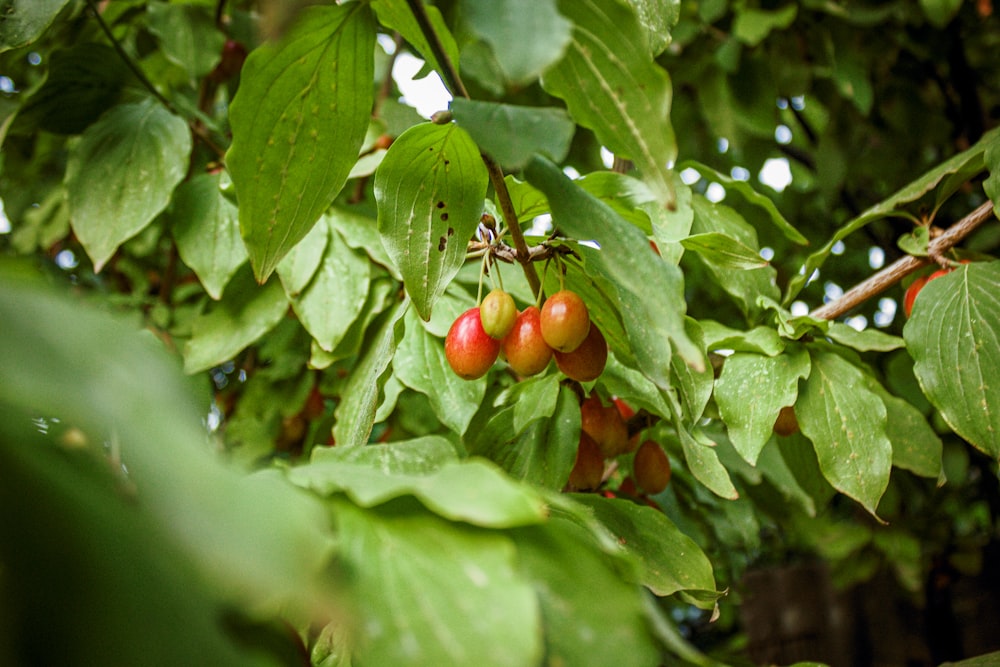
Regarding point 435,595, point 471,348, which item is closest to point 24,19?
point 471,348

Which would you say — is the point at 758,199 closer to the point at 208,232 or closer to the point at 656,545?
the point at 656,545

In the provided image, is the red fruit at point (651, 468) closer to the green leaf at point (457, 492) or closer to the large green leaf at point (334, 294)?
the large green leaf at point (334, 294)

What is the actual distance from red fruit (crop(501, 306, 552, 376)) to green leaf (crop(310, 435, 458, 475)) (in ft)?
0.34

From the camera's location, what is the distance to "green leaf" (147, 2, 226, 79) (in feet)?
4.03

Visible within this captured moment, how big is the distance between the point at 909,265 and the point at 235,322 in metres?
0.90

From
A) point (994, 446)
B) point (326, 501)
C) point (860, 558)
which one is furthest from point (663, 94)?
point (860, 558)

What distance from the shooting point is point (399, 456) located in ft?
1.93

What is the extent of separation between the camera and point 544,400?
73cm

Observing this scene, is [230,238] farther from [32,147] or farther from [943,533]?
[943,533]

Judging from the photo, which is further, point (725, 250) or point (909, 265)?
point (909, 265)

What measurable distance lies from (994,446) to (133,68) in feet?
4.02

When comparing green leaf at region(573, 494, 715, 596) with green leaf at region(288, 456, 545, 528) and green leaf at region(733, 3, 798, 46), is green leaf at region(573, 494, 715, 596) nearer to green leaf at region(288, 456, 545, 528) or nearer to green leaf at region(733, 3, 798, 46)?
green leaf at region(288, 456, 545, 528)

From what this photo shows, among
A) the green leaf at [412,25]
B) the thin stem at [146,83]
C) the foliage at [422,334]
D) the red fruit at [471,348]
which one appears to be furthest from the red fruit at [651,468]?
the thin stem at [146,83]

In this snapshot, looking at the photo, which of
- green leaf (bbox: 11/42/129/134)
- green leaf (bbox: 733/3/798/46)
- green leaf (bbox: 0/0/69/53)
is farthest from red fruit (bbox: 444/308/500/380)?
green leaf (bbox: 733/3/798/46)
